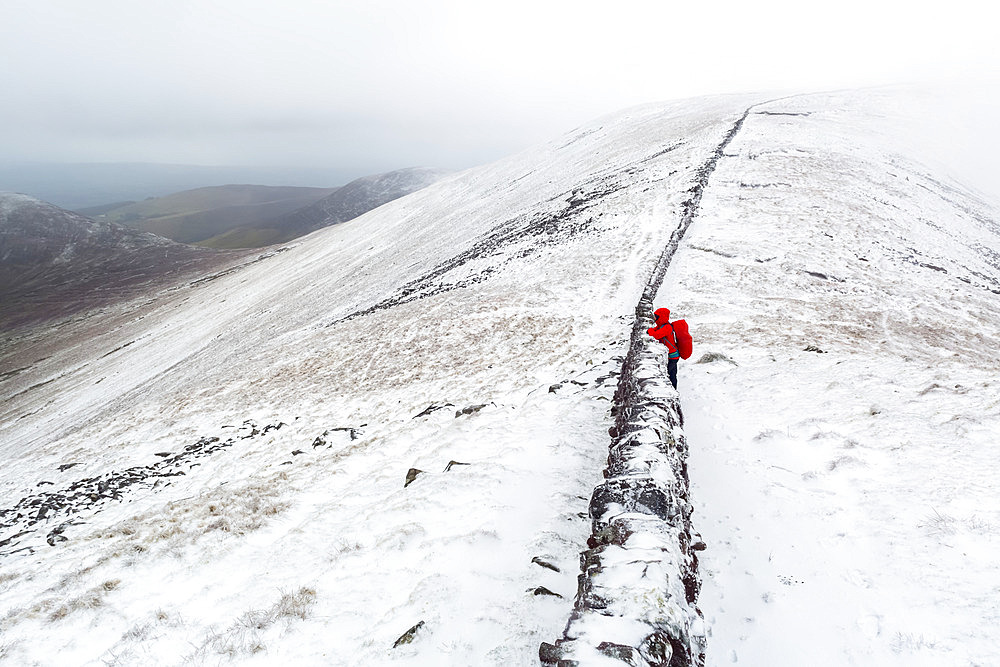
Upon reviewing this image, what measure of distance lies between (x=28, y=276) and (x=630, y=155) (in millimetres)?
143809

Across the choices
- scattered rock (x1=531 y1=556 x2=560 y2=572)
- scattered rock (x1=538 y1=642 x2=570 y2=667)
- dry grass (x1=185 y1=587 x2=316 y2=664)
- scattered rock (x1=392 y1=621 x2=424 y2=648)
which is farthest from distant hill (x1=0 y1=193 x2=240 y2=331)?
scattered rock (x1=538 y1=642 x2=570 y2=667)

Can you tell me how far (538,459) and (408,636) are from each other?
15.4 feet

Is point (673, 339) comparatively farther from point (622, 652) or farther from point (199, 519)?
point (199, 519)

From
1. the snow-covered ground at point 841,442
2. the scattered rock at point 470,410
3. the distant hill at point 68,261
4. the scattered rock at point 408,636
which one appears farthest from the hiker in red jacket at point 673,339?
the distant hill at point 68,261

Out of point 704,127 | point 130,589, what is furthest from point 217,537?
point 704,127

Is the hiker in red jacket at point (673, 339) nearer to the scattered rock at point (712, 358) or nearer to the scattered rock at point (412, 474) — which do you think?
the scattered rock at point (712, 358)

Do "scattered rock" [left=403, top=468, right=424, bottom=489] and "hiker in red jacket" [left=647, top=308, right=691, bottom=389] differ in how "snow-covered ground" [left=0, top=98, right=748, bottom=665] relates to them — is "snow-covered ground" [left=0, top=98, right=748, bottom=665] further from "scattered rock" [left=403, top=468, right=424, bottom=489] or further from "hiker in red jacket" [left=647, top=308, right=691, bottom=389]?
"hiker in red jacket" [left=647, top=308, right=691, bottom=389]

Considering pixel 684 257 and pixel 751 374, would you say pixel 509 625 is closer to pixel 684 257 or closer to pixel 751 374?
pixel 751 374

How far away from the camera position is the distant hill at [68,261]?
290 feet

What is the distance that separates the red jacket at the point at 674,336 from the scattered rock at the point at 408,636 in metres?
8.23

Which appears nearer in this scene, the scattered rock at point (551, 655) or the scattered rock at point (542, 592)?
the scattered rock at point (551, 655)

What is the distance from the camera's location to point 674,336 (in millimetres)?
11680

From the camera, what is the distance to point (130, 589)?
8.05 meters

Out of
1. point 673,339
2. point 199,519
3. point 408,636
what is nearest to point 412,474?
point 408,636
